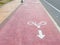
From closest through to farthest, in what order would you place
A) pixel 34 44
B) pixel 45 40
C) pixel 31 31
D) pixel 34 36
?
pixel 34 44 < pixel 45 40 < pixel 34 36 < pixel 31 31

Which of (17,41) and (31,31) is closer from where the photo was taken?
(17,41)

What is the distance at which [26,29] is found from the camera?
12.7 m

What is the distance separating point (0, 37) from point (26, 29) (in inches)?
100

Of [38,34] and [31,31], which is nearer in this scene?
[38,34]

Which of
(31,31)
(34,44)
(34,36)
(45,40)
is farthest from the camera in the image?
(31,31)

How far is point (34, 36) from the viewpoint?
10758 mm

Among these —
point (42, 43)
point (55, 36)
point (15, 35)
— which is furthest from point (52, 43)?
point (15, 35)

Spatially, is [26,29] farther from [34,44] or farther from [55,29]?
[34,44]

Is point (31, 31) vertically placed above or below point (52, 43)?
below

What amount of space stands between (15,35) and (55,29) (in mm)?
2771

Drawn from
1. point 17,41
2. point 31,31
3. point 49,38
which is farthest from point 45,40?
point 31,31

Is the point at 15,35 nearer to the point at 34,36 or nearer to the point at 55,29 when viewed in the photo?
the point at 34,36

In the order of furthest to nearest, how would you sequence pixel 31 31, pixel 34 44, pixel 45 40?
pixel 31 31 → pixel 45 40 → pixel 34 44

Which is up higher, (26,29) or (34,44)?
(34,44)
